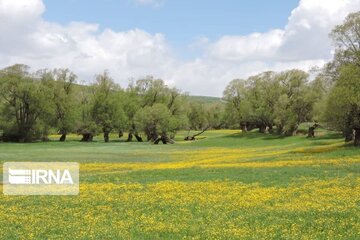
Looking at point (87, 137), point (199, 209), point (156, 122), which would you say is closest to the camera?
point (199, 209)

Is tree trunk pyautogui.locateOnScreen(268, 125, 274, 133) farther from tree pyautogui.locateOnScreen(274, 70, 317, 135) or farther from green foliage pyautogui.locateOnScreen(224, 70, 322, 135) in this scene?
tree pyautogui.locateOnScreen(274, 70, 317, 135)

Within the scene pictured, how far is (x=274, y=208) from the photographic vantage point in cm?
1933

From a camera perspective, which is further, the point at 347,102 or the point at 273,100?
the point at 273,100

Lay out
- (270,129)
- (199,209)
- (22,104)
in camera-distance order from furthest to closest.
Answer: (270,129), (22,104), (199,209)

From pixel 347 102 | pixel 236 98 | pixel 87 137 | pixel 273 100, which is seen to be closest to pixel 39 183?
pixel 347 102

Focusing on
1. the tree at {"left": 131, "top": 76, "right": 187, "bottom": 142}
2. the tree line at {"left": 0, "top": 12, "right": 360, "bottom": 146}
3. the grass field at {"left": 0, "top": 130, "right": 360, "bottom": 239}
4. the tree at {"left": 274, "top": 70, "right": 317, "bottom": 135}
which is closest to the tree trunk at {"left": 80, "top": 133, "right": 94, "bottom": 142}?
the tree line at {"left": 0, "top": 12, "right": 360, "bottom": 146}

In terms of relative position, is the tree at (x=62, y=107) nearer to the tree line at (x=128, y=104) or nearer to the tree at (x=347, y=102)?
the tree line at (x=128, y=104)

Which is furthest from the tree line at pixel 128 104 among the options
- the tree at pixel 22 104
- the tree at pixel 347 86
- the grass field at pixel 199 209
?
the grass field at pixel 199 209

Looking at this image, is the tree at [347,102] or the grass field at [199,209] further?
the tree at [347,102]

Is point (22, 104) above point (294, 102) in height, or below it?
above

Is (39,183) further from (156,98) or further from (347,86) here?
(156,98)

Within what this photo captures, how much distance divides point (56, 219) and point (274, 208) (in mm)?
9366

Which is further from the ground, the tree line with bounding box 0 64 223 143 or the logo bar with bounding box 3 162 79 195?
the tree line with bounding box 0 64 223 143

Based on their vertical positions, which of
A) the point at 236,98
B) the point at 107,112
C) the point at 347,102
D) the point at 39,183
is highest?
the point at 236,98
